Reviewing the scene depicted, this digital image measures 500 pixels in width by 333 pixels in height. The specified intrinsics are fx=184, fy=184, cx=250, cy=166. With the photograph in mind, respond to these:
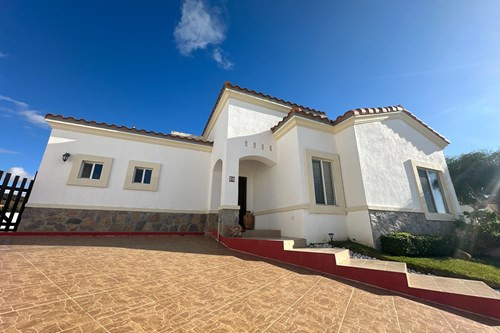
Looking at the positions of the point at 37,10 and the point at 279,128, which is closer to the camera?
the point at 37,10

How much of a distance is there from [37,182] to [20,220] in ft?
5.16

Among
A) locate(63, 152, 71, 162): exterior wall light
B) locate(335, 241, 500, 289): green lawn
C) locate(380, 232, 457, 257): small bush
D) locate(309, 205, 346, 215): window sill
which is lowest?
locate(335, 241, 500, 289): green lawn

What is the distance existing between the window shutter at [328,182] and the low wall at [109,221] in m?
5.45

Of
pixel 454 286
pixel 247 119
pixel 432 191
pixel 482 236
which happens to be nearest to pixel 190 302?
pixel 454 286

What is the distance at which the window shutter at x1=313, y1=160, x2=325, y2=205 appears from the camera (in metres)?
7.00

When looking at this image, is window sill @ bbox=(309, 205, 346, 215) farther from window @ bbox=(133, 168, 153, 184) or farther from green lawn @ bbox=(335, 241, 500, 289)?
window @ bbox=(133, 168, 153, 184)

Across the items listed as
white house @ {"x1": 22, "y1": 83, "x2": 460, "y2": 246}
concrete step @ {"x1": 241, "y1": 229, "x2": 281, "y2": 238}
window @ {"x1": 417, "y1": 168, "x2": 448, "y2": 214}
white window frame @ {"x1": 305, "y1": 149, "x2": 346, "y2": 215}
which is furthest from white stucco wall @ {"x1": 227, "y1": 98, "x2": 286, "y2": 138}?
window @ {"x1": 417, "y1": 168, "x2": 448, "y2": 214}

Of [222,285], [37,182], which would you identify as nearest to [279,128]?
[222,285]

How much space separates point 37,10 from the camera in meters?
7.63

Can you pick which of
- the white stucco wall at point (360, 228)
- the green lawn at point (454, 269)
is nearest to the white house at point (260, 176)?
the white stucco wall at point (360, 228)

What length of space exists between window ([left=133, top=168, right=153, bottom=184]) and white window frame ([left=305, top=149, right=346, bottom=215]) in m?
7.45

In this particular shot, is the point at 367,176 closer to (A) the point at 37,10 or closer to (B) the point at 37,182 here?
(B) the point at 37,182

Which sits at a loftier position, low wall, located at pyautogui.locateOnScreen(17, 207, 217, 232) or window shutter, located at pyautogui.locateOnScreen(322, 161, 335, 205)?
window shutter, located at pyautogui.locateOnScreen(322, 161, 335, 205)

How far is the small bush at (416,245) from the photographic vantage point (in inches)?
212
